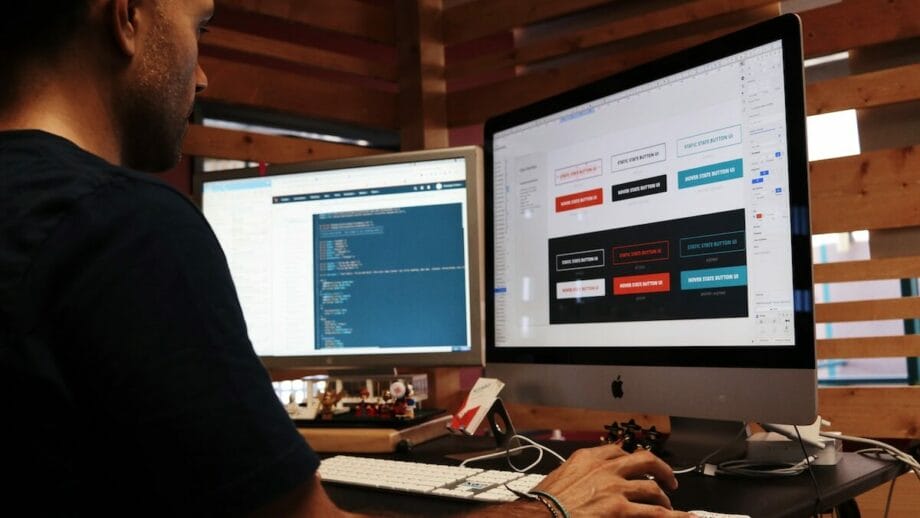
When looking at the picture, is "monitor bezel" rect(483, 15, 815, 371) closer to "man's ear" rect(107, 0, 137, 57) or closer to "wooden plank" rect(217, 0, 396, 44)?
"man's ear" rect(107, 0, 137, 57)

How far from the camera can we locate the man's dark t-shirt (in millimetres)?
552

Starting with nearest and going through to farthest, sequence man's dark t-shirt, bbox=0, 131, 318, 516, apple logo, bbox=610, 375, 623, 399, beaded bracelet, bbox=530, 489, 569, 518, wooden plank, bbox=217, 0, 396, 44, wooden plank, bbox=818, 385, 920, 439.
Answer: man's dark t-shirt, bbox=0, 131, 318, 516, beaded bracelet, bbox=530, 489, 569, 518, apple logo, bbox=610, 375, 623, 399, wooden plank, bbox=818, 385, 920, 439, wooden plank, bbox=217, 0, 396, 44

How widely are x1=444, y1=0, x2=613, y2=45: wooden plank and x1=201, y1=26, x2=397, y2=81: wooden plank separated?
243 millimetres

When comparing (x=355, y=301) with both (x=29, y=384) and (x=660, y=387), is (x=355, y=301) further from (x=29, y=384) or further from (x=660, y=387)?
(x=29, y=384)

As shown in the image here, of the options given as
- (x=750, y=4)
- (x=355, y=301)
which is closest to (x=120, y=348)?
(x=355, y=301)

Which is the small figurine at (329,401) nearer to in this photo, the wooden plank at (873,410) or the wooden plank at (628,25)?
the wooden plank at (873,410)

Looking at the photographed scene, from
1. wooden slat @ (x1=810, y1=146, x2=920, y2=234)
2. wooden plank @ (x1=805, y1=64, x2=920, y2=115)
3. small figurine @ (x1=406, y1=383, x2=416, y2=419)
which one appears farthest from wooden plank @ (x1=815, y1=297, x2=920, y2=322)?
small figurine @ (x1=406, y1=383, x2=416, y2=419)

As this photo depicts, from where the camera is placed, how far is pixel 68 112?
2.34 feet

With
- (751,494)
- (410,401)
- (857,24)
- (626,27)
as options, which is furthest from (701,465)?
(626,27)

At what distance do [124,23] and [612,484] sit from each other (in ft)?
2.19

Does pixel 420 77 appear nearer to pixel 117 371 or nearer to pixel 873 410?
pixel 873 410

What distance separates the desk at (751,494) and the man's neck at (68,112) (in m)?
0.55

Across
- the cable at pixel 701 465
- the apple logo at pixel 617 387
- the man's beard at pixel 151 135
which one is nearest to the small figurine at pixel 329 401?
the apple logo at pixel 617 387

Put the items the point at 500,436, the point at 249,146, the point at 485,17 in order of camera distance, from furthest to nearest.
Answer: the point at 485,17 → the point at 249,146 → the point at 500,436
